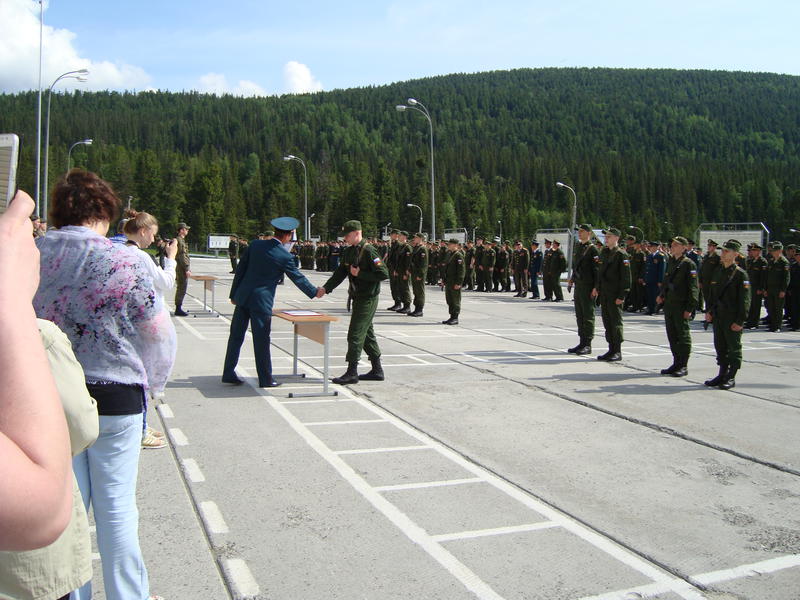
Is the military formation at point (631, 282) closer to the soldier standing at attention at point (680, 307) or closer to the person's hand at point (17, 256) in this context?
the soldier standing at attention at point (680, 307)

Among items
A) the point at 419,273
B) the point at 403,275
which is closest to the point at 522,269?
the point at 403,275

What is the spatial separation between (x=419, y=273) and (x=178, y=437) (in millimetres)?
13125

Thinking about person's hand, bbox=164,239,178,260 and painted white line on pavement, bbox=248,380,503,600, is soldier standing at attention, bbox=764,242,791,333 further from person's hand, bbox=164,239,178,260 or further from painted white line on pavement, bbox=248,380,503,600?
person's hand, bbox=164,239,178,260

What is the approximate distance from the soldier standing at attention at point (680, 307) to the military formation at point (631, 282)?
15mm

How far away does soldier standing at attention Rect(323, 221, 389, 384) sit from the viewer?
353 inches

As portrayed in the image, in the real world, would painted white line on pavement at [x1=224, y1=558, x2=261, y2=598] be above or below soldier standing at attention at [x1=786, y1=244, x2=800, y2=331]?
below

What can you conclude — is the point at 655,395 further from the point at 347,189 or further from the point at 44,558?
the point at 347,189

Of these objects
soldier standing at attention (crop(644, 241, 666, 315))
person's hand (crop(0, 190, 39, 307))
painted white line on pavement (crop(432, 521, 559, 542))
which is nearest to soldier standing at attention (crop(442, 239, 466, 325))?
soldier standing at attention (crop(644, 241, 666, 315))

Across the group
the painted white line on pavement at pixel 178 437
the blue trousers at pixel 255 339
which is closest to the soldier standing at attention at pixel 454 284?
the blue trousers at pixel 255 339

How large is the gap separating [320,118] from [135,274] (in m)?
204

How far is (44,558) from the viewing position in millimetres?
1527

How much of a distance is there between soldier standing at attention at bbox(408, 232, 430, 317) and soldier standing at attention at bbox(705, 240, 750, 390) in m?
9.32

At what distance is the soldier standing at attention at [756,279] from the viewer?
17844 mm

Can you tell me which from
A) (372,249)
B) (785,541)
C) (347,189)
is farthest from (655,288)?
(347,189)
